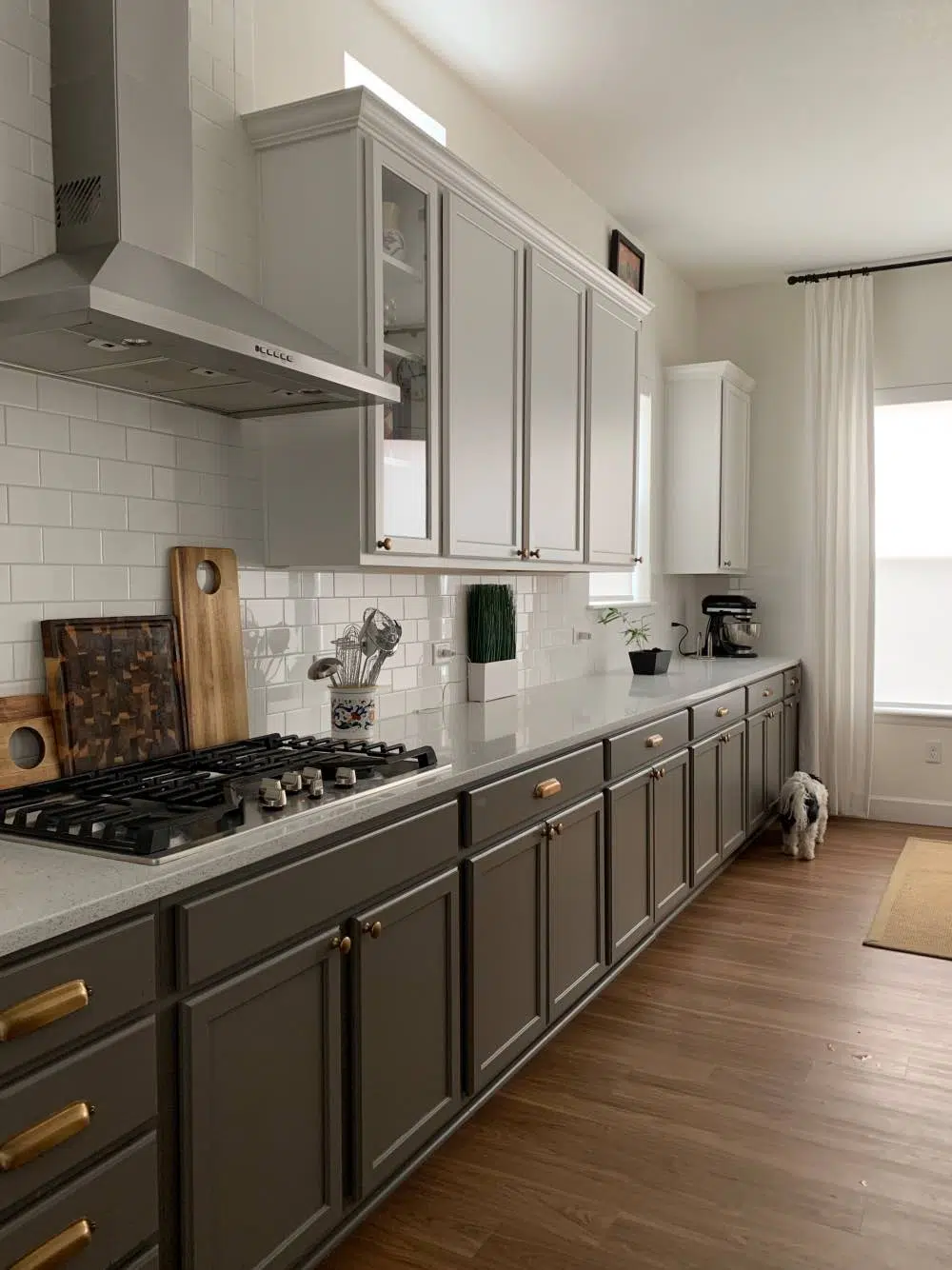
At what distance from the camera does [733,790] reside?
4629 millimetres

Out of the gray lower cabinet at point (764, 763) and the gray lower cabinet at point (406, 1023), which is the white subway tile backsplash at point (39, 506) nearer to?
the gray lower cabinet at point (406, 1023)

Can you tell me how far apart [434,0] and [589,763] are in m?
2.28

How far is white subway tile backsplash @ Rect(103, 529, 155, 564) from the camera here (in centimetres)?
226

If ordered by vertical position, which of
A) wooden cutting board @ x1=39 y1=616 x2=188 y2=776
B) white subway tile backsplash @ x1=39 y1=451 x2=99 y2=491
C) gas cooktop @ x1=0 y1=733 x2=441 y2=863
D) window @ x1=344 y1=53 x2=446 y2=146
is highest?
window @ x1=344 y1=53 x2=446 y2=146

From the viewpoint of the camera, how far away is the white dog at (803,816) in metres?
5.06

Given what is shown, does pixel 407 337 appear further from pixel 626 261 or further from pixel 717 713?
pixel 626 261

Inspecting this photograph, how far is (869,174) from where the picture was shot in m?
4.51

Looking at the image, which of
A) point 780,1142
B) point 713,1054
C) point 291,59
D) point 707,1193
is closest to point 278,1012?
point 707,1193

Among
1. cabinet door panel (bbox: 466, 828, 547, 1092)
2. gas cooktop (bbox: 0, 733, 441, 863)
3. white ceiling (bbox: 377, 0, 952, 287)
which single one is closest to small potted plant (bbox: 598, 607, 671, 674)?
white ceiling (bbox: 377, 0, 952, 287)

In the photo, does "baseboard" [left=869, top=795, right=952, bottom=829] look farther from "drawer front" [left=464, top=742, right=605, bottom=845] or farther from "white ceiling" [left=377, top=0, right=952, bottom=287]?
"drawer front" [left=464, top=742, right=605, bottom=845]

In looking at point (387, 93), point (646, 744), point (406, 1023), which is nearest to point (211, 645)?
point (406, 1023)

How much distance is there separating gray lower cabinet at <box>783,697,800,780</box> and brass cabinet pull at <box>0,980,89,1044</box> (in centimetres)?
469

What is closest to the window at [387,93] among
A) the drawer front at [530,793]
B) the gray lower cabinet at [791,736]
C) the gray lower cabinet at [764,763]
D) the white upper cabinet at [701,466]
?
the drawer front at [530,793]

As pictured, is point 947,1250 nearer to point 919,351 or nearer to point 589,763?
point 589,763
